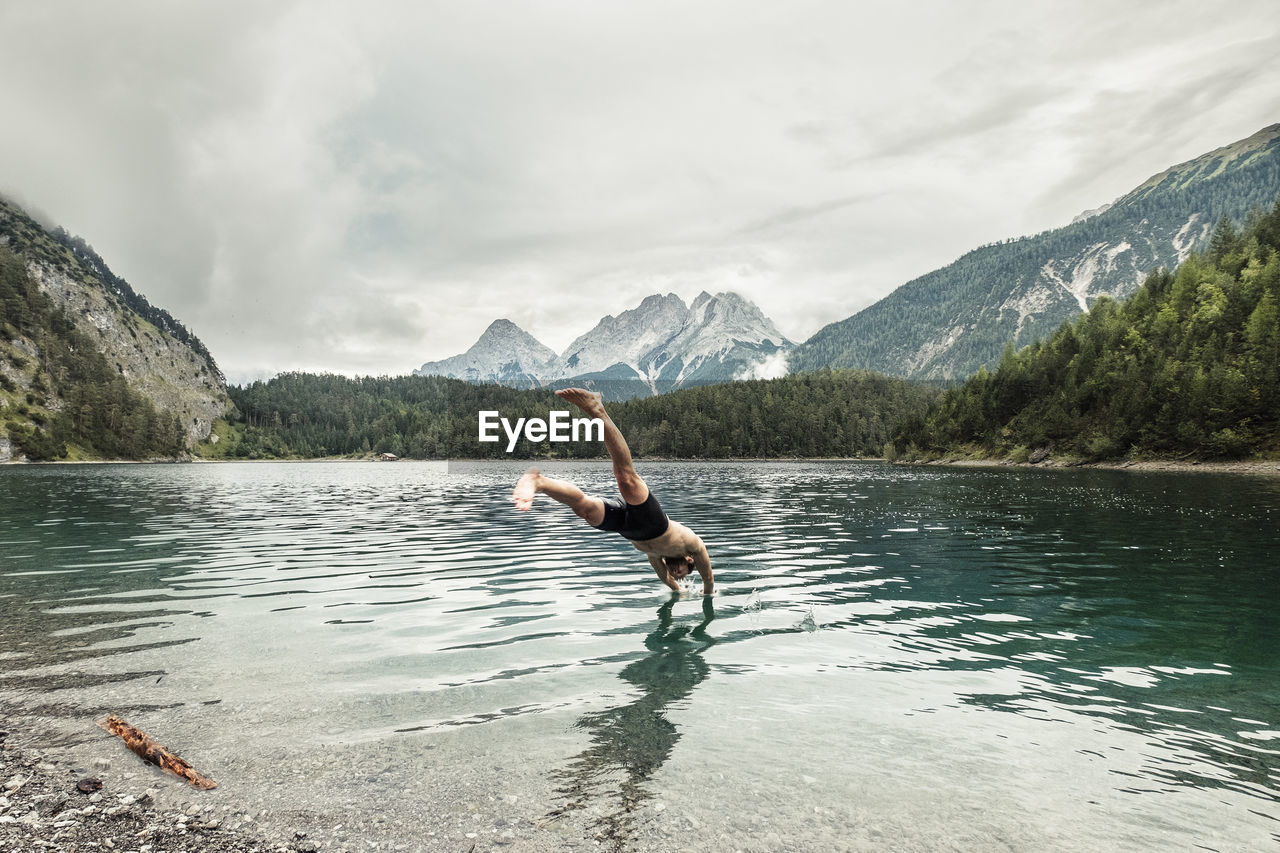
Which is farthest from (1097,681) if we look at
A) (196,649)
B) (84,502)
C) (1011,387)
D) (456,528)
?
(1011,387)

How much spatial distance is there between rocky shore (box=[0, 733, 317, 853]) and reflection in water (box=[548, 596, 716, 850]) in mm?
2944

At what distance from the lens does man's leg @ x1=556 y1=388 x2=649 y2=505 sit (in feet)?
43.5

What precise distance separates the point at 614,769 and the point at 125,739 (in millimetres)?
6665

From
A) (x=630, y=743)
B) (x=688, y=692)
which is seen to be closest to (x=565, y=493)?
(x=688, y=692)

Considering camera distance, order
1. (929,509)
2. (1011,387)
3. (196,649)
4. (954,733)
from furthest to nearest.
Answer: (1011,387), (929,509), (196,649), (954,733)

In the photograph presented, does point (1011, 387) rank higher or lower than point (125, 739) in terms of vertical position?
higher

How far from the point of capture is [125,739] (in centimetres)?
873

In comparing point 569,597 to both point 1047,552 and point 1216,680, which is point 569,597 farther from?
point 1047,552

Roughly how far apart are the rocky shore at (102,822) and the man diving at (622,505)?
19.9 feet

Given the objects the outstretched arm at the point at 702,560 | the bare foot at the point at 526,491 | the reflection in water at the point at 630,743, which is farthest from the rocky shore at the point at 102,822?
the outstretched arm at the point at 702,560

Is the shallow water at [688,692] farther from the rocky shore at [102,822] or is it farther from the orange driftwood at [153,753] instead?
the rocky shore at [102,822]

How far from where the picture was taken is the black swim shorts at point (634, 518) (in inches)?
569

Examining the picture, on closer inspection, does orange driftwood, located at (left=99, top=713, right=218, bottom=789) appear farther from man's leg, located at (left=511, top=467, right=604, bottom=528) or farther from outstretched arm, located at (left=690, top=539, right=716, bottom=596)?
outstretched arm, located at (left=690, top=539, right=716, bottom=596)

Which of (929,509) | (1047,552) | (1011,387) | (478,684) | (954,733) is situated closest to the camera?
(954,733)
